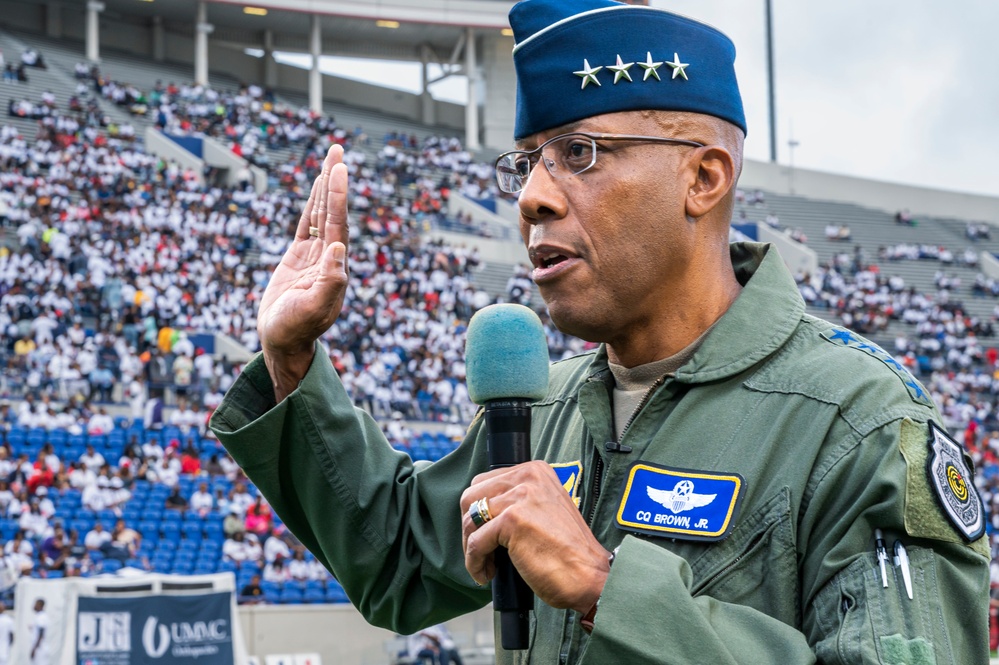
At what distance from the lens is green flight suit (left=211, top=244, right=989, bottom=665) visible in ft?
4.94

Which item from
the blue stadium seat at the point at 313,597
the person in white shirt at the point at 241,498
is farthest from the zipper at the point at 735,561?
the person in white shirt at the point at 241,498

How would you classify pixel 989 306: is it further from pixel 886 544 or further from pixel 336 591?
pixel 886 544

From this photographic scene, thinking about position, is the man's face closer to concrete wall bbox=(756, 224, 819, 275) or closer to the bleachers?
the bleachers

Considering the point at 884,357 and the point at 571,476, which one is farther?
the point at 571,476

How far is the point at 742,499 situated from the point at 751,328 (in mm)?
308

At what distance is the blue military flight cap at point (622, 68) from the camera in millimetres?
1844

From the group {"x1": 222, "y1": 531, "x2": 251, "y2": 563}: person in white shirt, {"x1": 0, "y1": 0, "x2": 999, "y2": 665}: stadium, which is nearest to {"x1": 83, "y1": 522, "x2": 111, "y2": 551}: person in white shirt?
{"x1": 0, "y1": 0, "x2": 999, "y2": 665}: stadium

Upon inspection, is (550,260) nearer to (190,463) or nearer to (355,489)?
(355,489)

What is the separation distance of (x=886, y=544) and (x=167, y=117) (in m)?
29.0

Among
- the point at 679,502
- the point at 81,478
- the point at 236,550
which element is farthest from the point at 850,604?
the point at 81,478

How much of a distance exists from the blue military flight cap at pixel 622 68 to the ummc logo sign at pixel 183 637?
10066 millimetres

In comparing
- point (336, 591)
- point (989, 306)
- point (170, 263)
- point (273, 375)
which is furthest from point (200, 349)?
point (989, 306)

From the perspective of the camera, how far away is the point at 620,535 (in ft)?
5.89

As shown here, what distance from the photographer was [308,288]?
207 centimetres
